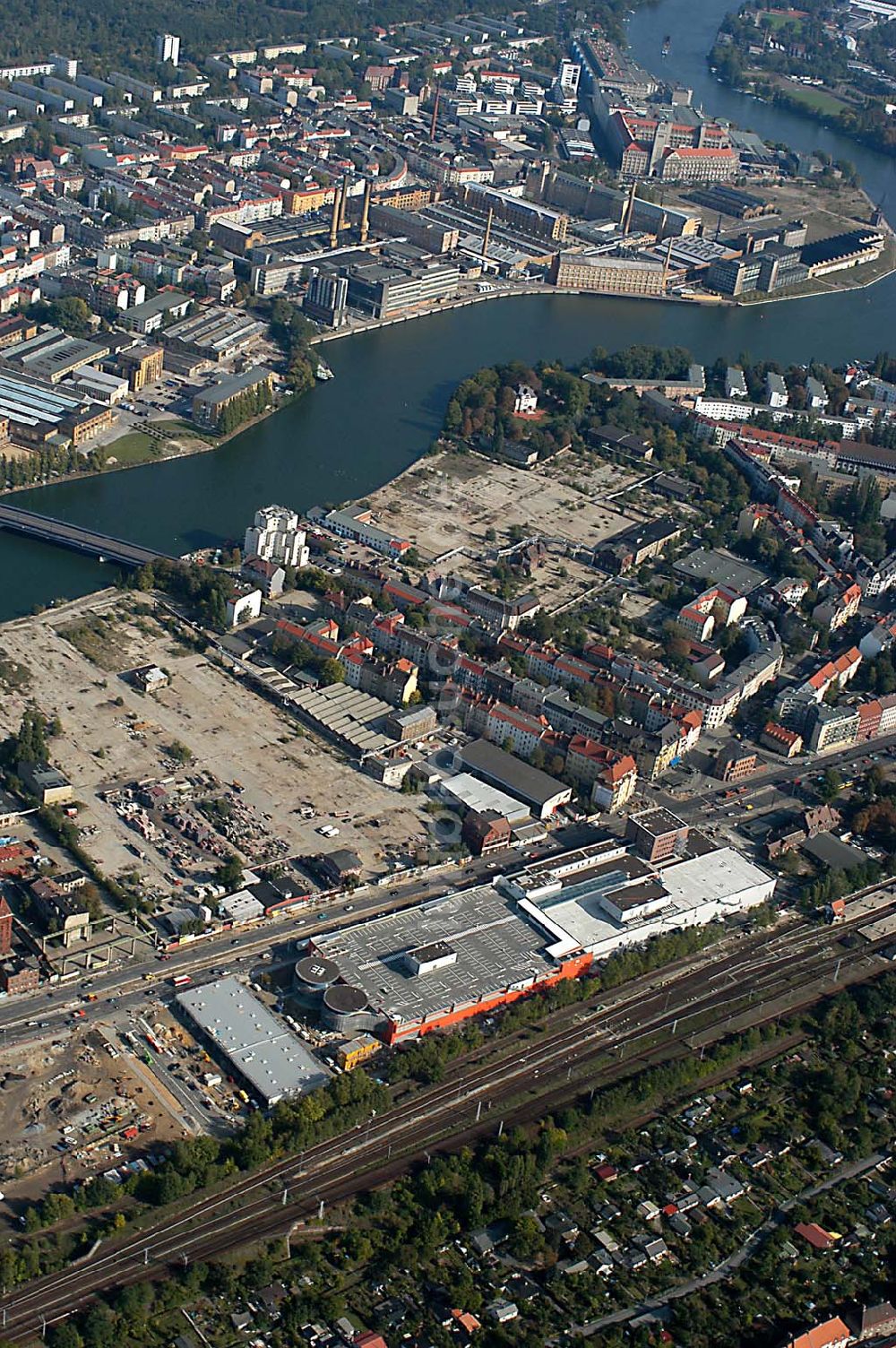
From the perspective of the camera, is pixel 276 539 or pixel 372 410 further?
pixel 372 410

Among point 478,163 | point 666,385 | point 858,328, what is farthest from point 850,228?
point 666,385

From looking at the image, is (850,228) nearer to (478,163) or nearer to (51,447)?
(478,163)

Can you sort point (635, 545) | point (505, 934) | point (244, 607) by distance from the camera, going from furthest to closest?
point (635, 545) → point (244, 607) → point (505, 934)

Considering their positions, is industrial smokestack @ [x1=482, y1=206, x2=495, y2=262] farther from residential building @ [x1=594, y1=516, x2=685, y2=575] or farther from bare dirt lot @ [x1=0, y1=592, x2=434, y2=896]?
bare dirt lot @ [x1=0, y1=592, x2=434, y2=896]

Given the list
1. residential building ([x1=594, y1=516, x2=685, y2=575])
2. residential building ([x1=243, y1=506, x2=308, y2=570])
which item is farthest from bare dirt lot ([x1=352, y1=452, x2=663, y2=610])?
residential building ([x1=243, y1=506, x2=308, y2=570])

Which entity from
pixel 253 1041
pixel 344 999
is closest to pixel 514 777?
pixel 344 999

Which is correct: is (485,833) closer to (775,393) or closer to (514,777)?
(514,777)
